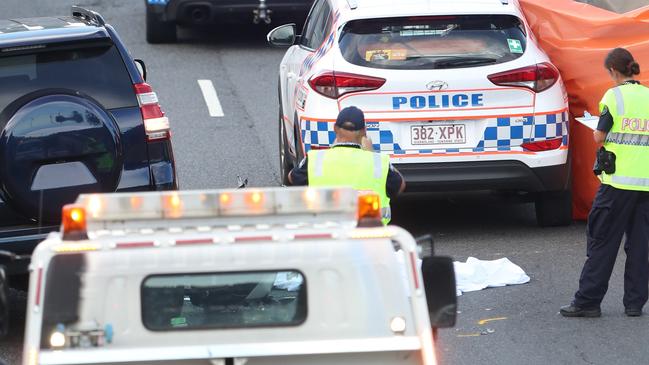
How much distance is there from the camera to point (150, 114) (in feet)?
26.2

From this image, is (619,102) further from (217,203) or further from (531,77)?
(217,203)

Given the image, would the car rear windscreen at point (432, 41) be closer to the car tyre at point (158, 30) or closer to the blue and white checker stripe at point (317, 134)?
the blue and white checker stripe at point (317, 134)

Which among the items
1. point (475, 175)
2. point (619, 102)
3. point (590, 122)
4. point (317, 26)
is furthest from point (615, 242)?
point (317, 26)

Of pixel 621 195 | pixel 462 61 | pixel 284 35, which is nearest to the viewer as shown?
pixel 621 195

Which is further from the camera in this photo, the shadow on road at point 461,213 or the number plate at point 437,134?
the shadow on road at point 461,213

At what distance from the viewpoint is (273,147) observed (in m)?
13.5

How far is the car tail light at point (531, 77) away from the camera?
950 cm

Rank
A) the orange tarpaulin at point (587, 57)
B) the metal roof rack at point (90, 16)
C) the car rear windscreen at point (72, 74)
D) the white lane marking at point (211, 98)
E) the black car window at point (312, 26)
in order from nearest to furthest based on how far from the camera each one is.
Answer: the car rear windscreen at point (72, 74) → the metal roof rack at point (90, 16) → the orange tarpaulin at point (587, 57) → the black car window at point (312, 26) → the white lane marking at point (211, 98)

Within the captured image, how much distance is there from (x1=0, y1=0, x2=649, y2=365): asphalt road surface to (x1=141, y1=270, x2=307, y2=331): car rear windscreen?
2.89m

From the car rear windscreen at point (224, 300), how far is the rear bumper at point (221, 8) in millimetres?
12503

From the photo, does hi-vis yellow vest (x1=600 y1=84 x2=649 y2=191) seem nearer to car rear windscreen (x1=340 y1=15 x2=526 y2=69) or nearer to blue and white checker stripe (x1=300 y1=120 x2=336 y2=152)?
car rear windscreen (x1=340 y1=15 x2=526 y2=69)

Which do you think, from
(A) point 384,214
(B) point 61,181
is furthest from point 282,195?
(B) point 61,181

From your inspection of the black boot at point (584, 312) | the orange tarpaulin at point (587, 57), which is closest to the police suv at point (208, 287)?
the black boot at point (584, 312)

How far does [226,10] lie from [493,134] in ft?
26.3
